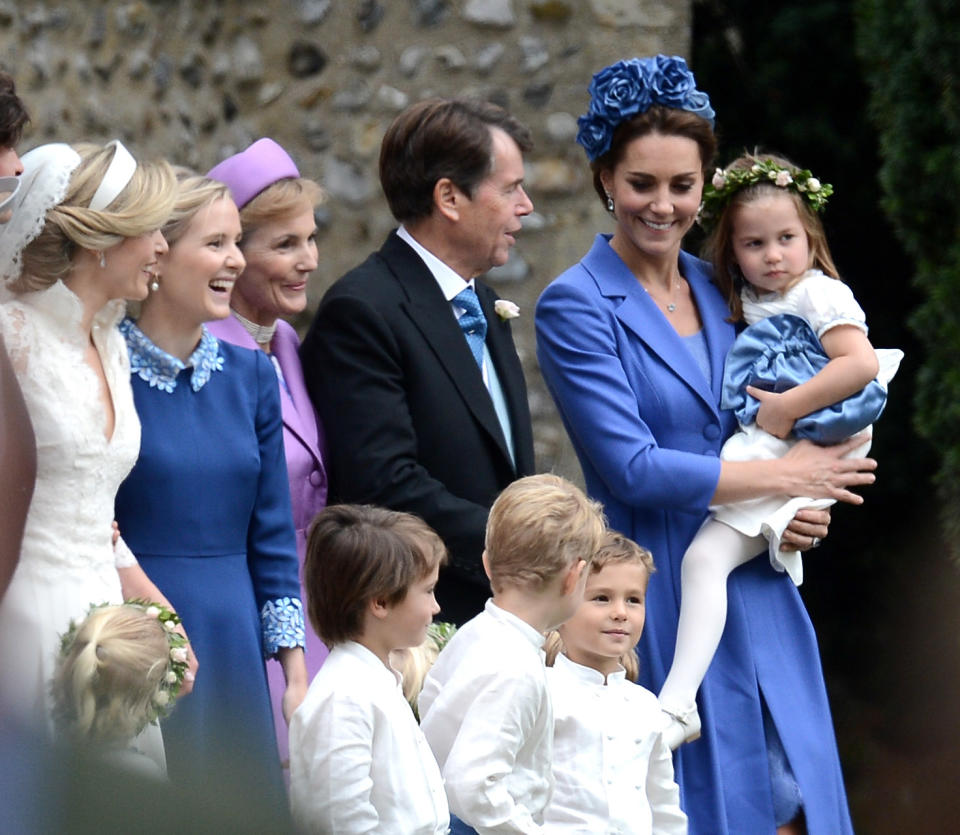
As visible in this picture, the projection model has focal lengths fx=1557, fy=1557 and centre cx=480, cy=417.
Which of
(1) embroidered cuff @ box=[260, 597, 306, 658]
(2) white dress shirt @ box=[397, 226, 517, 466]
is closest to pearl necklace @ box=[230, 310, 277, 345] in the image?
(2) white dress shirt @ box=[397, 226, 517, 466]

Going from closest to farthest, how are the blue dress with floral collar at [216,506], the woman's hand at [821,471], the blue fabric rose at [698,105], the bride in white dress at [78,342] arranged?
1. the bride in white dress at [78,342]
2. the blue dress with floral collar at [216,506]
3. the woman's hand at [821,471]
4. the blue fabric rose at [698,105]

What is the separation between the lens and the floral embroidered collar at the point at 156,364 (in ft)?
9.50

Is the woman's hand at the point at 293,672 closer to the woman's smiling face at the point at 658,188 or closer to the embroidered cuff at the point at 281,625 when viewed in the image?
the embroidered cuff at the point at 281,625

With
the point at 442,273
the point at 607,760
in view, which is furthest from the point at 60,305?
the point at 607,760

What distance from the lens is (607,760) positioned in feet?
8.83

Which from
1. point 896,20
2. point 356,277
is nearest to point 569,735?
point 356,277

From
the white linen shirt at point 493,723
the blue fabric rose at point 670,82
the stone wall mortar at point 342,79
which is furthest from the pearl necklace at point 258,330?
the stone wall mortar at point 342,79

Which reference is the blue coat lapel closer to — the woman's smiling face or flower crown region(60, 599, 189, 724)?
the woman's smiling face

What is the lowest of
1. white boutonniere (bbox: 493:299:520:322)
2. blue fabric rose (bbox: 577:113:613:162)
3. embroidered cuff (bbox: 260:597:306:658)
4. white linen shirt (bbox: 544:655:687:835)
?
white linen shirt (bbox: 544:655:687:835)

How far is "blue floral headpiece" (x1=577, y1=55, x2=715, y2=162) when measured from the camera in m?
3.14

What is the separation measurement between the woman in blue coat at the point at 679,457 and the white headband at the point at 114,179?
88 cm

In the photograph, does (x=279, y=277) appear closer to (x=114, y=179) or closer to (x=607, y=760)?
(x=114, y=179)

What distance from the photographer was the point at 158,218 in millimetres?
2754

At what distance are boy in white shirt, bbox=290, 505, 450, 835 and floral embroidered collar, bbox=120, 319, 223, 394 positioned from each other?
0.51 m
